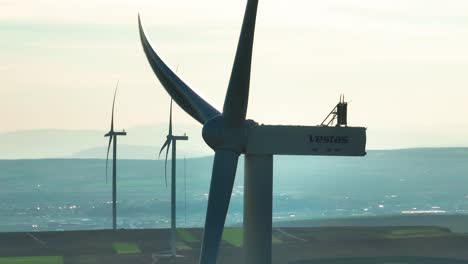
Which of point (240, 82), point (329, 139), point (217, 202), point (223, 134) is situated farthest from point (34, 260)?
point (240, 82)

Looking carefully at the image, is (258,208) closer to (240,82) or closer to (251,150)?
(251,150)

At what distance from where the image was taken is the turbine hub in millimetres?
76562

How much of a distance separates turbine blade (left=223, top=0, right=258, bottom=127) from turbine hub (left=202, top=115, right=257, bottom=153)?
0.38 m

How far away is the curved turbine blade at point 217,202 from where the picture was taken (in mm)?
74812

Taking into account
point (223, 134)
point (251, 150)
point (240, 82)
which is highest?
point (240, 82)

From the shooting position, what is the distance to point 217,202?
7606cm

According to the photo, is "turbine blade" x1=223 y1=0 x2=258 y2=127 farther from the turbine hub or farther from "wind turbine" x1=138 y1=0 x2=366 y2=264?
the turbine hub

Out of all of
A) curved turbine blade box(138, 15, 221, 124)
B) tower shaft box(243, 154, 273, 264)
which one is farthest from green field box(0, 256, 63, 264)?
tower shaft box(243, 154, 273, 264)

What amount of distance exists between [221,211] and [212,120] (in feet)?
20.2

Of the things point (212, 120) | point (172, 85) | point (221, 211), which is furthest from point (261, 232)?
point (172, 85)

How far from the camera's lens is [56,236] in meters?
169

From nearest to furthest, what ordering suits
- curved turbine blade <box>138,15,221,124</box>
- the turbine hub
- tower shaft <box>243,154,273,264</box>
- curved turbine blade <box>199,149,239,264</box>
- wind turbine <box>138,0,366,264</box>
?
curved turbine blade <box>199,149,239,264</box> < wind turbine <box>138,0,366,264</box> < the turbine hub < tower shaft <box>243,154,273,264</box> < curved turbine blade <box>138,15,221,124</box>

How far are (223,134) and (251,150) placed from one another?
231cm

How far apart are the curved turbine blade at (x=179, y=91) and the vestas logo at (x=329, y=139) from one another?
293 inches
